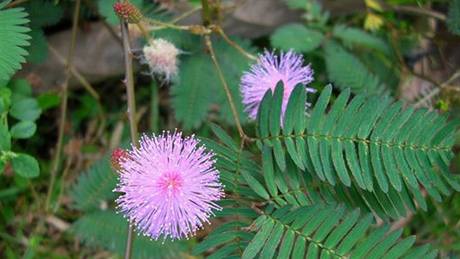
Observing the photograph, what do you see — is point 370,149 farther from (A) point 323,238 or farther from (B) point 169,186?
(B) point 169,186

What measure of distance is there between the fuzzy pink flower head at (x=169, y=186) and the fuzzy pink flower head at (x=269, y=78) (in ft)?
1.24

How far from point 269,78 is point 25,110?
0.94 meters

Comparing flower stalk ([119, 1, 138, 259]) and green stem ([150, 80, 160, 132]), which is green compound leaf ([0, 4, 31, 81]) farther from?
green stem ([150, 80, 160, 132])

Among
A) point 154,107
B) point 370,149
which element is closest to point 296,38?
point 154,107

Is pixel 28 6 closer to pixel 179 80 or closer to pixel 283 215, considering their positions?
pixel 179 80

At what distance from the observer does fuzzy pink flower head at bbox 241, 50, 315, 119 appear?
198 centimetres

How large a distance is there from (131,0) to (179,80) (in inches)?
14.0

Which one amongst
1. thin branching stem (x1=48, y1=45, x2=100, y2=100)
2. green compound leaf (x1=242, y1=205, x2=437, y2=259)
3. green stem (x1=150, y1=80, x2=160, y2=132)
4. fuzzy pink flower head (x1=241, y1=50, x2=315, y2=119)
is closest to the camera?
green compound leaf (x1=242, y1=205, x2=437, y2=259)

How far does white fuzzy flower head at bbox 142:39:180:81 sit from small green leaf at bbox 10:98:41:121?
0.46m

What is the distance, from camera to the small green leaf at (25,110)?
2307mm

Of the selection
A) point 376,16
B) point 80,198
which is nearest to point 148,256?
point 80,198

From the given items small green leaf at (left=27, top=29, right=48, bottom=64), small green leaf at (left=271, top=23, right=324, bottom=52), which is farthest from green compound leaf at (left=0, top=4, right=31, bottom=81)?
small green leaf at (left=271, top=23, right=324, bottom=52)

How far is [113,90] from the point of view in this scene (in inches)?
117

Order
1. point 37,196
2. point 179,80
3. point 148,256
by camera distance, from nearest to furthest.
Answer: point 148,256, point 179,80, point 37,196
